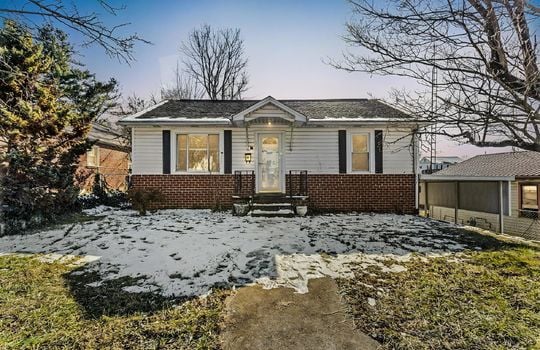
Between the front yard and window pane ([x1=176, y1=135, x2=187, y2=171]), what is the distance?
331cm

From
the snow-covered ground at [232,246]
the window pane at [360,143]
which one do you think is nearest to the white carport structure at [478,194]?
the window pane at [360,143]

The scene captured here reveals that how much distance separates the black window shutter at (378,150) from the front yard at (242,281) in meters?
3.22

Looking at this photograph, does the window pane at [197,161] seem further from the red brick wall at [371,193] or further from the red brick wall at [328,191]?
the red brick wall at [371,193]

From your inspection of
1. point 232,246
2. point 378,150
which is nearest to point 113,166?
point 232,246

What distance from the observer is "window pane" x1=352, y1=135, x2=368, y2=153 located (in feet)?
31.6

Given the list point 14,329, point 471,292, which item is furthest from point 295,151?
point 14,329

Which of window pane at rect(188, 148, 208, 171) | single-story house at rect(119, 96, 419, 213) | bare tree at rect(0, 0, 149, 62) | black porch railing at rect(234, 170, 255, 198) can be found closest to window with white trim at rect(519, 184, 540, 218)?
single-story house at rect(119, 96, 419, 213)

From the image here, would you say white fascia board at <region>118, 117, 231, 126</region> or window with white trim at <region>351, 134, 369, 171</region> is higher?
white fascia board at <region>118, 117, 231, 126</region>

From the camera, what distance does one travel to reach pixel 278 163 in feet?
31.8

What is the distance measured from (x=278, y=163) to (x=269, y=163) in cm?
33

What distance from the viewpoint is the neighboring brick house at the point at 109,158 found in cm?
1487

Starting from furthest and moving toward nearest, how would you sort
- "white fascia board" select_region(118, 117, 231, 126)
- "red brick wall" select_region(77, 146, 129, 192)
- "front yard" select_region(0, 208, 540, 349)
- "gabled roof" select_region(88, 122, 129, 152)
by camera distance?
1. "gabled roof" select_region(88, 122, 129, 152)
2. "red brick wall" select_region(77, 146, 129, 192)
3. "white fascia board" select_region(118, 117, 231, 126)
4. "front yard" select_region(0, 208, 540, 349)

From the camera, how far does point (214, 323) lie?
113 inches

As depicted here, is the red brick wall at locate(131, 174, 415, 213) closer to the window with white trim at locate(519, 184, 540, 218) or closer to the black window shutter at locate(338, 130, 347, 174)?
the black window shutter at locate(338, 130, 347, 174)
